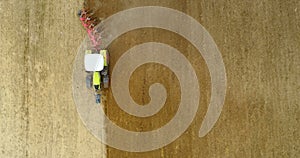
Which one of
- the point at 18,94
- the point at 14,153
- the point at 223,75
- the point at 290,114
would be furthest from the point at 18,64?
the point at 290,114

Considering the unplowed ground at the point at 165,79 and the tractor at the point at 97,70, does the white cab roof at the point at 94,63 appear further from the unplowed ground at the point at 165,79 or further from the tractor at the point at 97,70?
the unplowed ground at the point at 165,79

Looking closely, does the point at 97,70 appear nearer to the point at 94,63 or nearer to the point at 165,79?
the point at 94,63

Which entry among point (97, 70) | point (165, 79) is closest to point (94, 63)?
→ point (97, 70)

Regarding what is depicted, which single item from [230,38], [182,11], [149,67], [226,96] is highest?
[182,11]

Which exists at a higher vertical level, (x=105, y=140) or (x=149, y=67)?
(x=149, y=67)

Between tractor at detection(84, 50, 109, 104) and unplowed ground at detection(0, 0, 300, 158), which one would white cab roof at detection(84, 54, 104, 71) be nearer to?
tractor at detection(84, 50, 109, 104)

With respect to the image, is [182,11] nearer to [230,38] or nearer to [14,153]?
[230,38]

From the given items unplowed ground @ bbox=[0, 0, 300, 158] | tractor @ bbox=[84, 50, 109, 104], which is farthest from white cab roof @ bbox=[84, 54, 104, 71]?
unplowed ground @ bbox=[0, 0, 300, 158]
